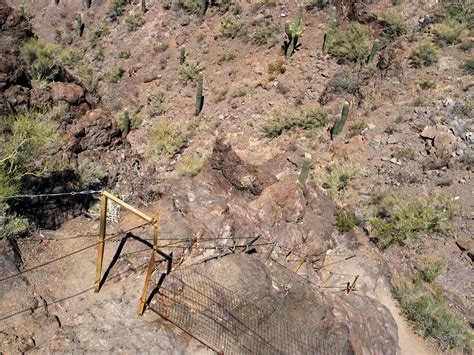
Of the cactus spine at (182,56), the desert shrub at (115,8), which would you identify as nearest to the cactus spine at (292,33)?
the cactus spine at (182,56)

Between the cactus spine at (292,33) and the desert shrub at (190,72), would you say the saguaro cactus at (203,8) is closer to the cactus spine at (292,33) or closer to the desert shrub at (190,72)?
the desert shrub at (190,72)

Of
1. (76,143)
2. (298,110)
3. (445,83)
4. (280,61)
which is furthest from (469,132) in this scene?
(76,143)

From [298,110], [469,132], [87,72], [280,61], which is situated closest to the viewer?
[469,132]

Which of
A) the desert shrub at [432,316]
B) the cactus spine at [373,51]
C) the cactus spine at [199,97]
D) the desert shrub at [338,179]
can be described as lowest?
the desert shrub at [432,316]

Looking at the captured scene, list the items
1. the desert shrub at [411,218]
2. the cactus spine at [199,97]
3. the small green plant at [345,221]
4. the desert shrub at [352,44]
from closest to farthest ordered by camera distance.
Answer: the desert shrub at [411,218] < the small green plant at [345,221] < the cactus spine at [199,97] < the desert shrub at [352,44]

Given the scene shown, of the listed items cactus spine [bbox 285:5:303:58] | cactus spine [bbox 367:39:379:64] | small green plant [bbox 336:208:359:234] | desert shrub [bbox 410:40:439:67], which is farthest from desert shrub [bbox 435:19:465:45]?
small green plant [bbox 336:208:359:234]

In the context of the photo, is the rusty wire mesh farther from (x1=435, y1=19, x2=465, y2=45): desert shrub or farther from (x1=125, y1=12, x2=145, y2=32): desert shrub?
(x1=125, y1=12, x2=145, y2=32): desert shrub

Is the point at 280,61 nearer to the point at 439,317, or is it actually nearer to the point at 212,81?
the point at 212,81
